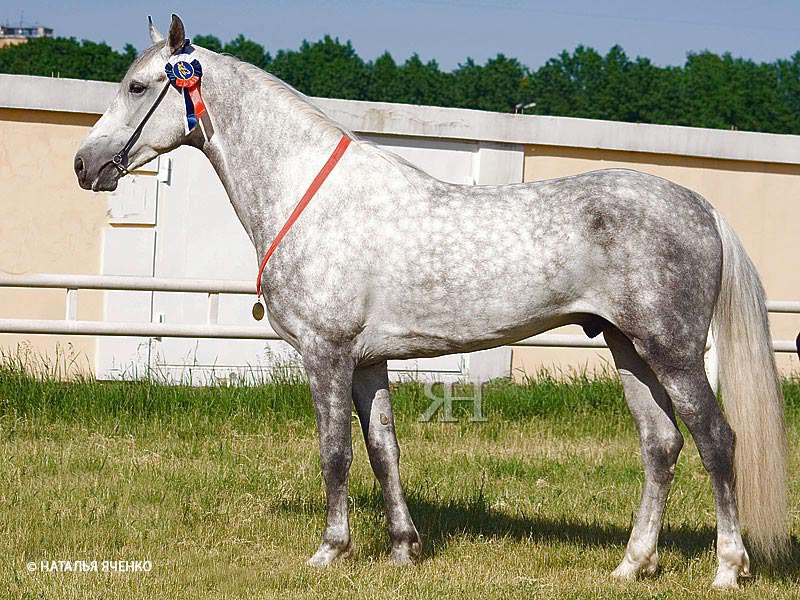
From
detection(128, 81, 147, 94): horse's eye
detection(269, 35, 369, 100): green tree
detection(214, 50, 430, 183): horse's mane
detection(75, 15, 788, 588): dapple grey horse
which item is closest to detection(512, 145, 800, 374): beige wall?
detection(75, 15, 788, 588): dapple grey horse

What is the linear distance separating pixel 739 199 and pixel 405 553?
22.6 ft

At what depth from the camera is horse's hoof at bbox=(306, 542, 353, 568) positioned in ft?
15.2

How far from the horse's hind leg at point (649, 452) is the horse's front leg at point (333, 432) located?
4.36 feet

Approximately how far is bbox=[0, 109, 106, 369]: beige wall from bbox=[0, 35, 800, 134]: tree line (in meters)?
48.5

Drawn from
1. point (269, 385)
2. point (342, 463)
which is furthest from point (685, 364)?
point (269, 385)

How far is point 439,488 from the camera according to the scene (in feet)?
20.0

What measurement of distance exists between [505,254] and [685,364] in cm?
95

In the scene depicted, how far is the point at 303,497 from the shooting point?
19.2 feet

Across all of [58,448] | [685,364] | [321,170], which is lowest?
[58,448]

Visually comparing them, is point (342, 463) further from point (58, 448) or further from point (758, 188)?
point (758, 188)

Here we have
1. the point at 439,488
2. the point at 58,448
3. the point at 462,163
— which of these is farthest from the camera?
the point at 462,163

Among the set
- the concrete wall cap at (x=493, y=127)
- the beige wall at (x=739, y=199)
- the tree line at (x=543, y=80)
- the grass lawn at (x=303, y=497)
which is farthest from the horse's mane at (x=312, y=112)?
the tree line at (x=543, y=80)

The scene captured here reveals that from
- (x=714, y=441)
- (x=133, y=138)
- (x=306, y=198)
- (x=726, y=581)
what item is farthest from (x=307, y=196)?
(x=726, y=581)

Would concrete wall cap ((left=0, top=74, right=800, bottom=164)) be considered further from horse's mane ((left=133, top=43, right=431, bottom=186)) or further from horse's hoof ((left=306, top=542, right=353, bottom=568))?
horse's hoof ((left=306, top=542, right=353, bottom=568))
